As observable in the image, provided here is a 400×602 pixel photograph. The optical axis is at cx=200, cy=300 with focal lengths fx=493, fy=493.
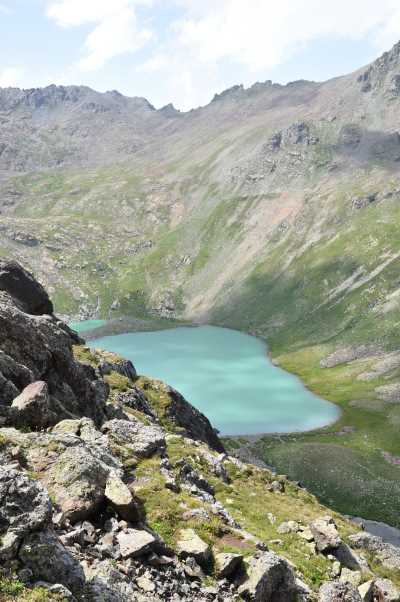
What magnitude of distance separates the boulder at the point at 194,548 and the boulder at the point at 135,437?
9.48m

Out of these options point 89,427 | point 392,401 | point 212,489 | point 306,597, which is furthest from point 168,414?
point 392,401

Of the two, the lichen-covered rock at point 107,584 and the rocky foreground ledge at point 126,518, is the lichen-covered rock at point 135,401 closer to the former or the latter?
the rocky foreground ledge at point 126,518

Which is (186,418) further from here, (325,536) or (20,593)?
(20,593)

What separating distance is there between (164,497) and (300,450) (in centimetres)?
8517

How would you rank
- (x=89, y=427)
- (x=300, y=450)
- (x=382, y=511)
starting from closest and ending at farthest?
1. (x=89, y=427)
2. (x=382, y=511)
3. (x=300, y=450)

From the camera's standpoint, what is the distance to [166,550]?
18.0 meters

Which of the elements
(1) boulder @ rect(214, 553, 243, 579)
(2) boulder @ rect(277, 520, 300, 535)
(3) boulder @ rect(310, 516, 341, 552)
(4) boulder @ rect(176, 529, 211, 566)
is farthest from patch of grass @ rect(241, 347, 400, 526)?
(4) boulder @ rect(176, 529, 211, 566)

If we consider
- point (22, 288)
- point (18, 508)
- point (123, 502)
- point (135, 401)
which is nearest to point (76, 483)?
point (123, 502)

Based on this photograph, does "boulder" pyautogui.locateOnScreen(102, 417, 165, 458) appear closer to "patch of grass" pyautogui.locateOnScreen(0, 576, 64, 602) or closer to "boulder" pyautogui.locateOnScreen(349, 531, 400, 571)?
"boulder" pyautogui.locateOnScreen(349, 531, 400, 571)

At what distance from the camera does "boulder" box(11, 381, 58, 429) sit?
23.7 meters

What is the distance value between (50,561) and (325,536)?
1940 centimetres

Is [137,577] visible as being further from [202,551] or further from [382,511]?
[382,511]

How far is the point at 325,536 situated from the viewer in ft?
92.4

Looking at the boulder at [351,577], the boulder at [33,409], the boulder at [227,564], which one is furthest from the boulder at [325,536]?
the boulder at [33,409]
